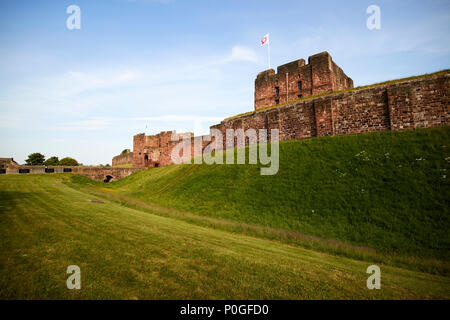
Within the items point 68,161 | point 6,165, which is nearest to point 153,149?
point 6,165

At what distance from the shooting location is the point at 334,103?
21.5 metres

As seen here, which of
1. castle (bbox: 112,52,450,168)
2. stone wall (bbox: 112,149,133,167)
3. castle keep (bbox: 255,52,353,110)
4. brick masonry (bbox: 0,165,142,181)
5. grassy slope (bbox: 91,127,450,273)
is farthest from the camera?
stone wall (bbox: 112,149,133,167)

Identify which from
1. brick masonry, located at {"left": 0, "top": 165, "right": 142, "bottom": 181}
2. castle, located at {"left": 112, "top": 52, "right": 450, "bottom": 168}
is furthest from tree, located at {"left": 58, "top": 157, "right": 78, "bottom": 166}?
castle, located at {"left": 112, "top": 52, "right": 450, "bottom": 168}

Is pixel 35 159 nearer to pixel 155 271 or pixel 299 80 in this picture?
pixel 299 80

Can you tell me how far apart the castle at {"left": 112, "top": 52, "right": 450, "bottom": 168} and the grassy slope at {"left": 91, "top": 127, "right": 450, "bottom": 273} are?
2043 millimetres

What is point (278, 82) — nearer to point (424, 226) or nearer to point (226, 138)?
point (226, 138)

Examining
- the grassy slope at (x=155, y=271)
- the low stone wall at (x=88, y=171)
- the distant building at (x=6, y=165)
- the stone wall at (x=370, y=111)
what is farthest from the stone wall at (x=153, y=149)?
the grassy slope at (x=155, y=271)

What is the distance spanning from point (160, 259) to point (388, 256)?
893cm

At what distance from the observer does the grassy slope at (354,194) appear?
9953 mm

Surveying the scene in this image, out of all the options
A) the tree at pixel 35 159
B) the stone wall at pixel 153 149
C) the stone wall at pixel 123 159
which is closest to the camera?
the stone wall at pixel 153 149

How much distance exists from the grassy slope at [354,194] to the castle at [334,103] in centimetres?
204

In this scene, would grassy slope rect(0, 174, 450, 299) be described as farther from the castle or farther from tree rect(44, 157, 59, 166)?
tree rect(44, 157, 59, 166)

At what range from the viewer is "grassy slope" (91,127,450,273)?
9953 millimetres

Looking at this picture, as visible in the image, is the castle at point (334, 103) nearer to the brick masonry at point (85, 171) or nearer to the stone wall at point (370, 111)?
the stone wall at point (370, 111)
